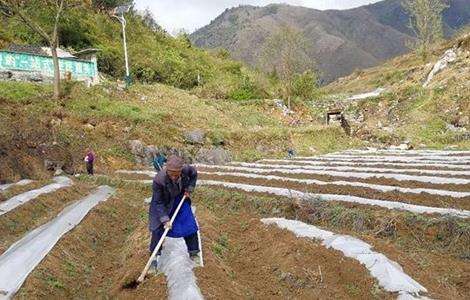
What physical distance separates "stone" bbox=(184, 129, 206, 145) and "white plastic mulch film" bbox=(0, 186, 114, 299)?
44.3 feet

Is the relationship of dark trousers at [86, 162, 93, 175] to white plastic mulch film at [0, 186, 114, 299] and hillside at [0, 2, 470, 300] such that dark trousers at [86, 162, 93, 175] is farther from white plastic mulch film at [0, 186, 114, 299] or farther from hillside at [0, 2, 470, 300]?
white plastic mulch film at [0, 186, 114, 299]

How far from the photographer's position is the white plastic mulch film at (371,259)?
6527 millimetres

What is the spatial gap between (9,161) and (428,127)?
91.3 ft

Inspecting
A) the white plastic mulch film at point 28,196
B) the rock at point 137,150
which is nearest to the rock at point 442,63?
the rock at point 137,150

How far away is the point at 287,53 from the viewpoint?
42.1 meters

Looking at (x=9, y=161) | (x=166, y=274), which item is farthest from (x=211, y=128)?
(x=166, y=274)

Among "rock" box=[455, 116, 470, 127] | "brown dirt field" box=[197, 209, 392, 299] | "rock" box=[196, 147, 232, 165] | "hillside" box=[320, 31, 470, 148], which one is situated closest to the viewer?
"brown dirt field" box=[197, 209, 392, 299]

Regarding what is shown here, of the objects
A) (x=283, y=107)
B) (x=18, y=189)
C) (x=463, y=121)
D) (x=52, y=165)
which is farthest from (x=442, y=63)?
(x=18, y=189)

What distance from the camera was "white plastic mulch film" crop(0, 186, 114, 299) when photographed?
7.63 meters

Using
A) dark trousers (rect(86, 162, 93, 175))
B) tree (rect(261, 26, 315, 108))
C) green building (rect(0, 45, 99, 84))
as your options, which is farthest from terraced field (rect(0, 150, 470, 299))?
tree (rect(261, 26, 315, 108))

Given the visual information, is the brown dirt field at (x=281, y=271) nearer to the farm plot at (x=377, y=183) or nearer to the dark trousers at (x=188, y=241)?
the dark trousers at (x=188, y=241)

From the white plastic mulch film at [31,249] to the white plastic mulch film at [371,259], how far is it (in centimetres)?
455

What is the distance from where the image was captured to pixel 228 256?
9516mm

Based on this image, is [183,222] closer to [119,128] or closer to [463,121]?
[119,128]
